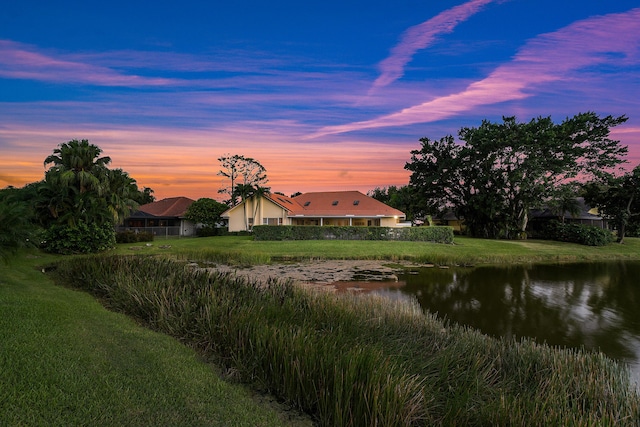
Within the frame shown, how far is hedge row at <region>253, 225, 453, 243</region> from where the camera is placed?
108ft

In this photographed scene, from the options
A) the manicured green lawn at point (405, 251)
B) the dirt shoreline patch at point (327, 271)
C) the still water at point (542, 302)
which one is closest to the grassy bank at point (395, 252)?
the manicured green lawn at point (405, 251)

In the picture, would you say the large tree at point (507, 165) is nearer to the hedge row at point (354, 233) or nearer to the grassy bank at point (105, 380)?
the hedge row at point (354, 233)

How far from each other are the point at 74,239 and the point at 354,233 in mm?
20867

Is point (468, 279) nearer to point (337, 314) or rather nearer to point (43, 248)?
point (337, 314)

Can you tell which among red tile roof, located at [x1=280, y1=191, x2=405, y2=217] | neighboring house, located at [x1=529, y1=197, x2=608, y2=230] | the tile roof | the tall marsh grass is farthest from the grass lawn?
neighboring house, located at [x1=529, y1=197, x2=608, y2=230]

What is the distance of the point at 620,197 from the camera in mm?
36094

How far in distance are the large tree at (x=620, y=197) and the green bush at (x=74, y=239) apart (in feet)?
146

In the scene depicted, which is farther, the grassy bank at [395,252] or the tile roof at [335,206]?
the tile roof at [335,206]

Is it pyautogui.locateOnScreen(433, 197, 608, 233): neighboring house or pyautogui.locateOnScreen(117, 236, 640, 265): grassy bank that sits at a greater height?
pyautogui.locateOnScreen(433, 197, 608, 233): neighboring house

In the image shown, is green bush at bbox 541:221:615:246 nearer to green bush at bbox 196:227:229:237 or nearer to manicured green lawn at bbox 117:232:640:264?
manicured green lawn at bbox 117:232:640:264

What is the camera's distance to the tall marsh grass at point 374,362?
4.01 m

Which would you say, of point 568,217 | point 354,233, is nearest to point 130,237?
point 354,233

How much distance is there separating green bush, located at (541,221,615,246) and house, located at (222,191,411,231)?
1546cm

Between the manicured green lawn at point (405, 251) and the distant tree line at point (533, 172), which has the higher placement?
the distant tree line at point (533, 172)
